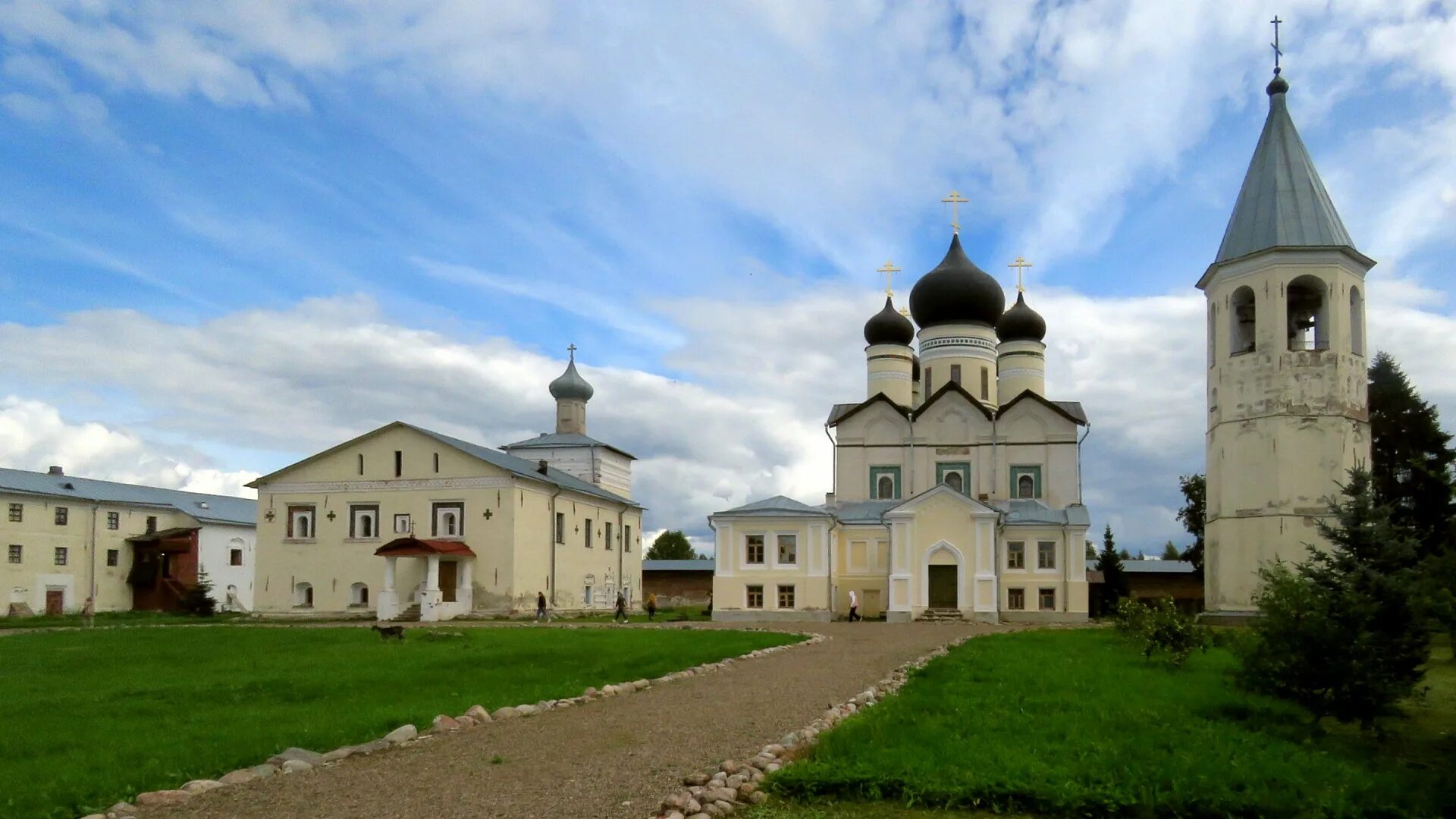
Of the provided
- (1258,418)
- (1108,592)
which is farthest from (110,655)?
(1108,592)

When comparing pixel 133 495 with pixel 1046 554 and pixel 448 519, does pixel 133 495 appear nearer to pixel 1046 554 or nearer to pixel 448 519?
pixel 448 519

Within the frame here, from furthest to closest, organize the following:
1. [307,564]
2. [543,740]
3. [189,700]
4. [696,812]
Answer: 1. [307,564]
2. [189,700]
3. [543,740]
4. [696,812]

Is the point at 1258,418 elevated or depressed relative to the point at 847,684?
elevated

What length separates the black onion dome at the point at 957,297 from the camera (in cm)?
4456

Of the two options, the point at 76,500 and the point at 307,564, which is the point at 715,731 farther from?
the point at 76,500

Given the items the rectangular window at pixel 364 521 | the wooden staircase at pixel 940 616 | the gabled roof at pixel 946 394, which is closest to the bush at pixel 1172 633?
the wooden staircase at pixel 940 616

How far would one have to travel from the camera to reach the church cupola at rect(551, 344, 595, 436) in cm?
5759

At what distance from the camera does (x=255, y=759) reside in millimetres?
9602

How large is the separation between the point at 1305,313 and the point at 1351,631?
2079 cm

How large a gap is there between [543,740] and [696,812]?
3.14 m

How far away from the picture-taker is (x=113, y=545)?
50.9 m

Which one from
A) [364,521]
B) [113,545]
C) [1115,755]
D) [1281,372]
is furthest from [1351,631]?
[113,545]

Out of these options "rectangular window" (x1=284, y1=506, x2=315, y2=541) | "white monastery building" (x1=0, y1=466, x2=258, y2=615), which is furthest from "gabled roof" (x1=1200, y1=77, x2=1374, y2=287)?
"white monastery building" (x1=0, y1=466, x2=258, y2=615)

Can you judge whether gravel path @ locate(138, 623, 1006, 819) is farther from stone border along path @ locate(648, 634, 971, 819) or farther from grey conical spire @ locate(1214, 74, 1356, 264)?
grey conical spire @ locate(1214, 74, 1356, 264)
